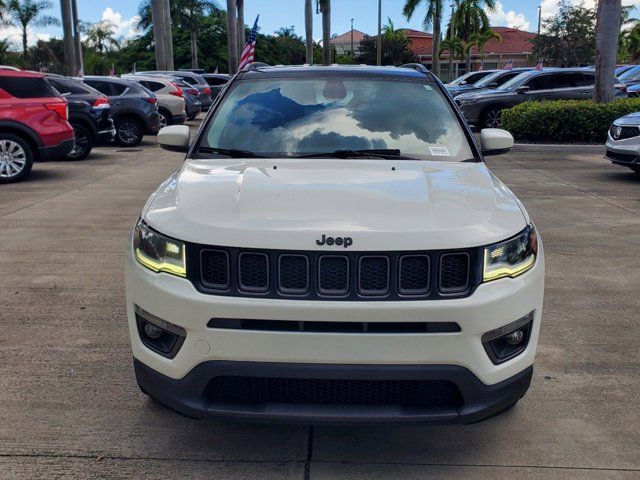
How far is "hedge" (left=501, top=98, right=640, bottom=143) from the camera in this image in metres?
16.2

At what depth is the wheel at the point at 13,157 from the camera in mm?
11188

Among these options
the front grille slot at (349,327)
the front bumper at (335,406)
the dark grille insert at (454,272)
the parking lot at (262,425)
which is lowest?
the parking lot at (262,425)

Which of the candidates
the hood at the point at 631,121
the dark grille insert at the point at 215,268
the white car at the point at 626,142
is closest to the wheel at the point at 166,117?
the white car at the point at 626,142

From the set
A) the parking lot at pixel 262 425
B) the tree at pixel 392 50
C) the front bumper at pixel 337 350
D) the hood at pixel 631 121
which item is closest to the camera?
the front bumper at pixel 337 350

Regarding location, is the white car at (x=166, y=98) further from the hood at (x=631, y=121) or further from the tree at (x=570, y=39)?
the tree at (x=570, y=39)

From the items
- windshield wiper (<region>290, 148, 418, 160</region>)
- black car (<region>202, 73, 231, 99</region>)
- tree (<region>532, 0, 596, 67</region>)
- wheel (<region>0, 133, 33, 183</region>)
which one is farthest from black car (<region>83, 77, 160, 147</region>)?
tree (<region>532, 0, 596, 67</region>)

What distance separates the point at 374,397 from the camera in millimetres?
2922

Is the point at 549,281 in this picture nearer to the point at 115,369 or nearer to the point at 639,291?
the point at 639,291

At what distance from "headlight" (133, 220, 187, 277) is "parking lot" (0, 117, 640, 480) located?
0.91 meters

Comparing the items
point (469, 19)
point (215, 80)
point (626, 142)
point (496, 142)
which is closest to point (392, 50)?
point (469, 19)

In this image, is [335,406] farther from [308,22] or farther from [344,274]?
[308,22]

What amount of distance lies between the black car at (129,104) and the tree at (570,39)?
143 ft

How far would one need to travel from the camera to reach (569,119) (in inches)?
642

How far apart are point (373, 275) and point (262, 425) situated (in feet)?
3.45
